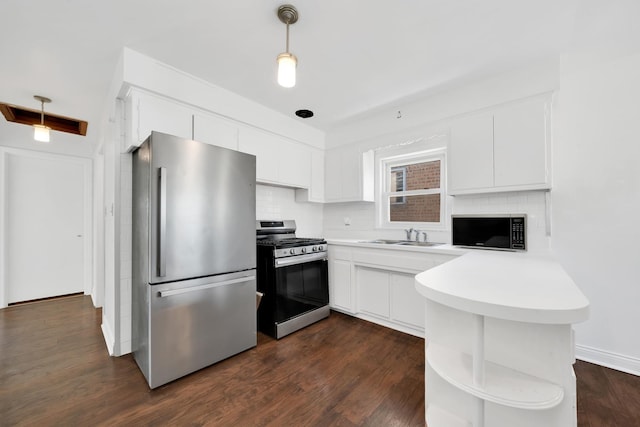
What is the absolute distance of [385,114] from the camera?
3.22 metres

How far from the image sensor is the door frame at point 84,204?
12.0 ft

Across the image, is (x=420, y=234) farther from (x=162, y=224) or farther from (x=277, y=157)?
(x=162, y=224)

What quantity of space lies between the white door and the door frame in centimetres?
2

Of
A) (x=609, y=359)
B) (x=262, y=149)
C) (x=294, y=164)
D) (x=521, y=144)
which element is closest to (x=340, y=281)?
(x=294, y=164)

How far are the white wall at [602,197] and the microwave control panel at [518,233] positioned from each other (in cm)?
26

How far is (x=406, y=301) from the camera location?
106 inches

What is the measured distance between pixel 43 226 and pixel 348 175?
4.68 m

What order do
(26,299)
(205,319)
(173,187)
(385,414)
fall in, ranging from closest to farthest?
(385,414), (173,187), (205,319), (26,299)

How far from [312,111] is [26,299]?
4985 mm

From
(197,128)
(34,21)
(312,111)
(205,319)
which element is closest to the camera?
(34,21)

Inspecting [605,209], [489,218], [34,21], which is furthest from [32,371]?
[605,209]

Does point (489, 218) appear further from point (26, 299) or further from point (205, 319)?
point (26, 299)

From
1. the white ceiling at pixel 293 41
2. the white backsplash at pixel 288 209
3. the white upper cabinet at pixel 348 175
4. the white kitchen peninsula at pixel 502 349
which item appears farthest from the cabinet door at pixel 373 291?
the white ceiling at pixel 293 41

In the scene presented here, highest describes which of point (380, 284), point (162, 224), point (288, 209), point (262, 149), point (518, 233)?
point (262, 149)
